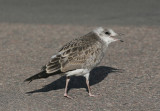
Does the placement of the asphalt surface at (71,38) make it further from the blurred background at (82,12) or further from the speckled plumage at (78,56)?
the speckled plumage at (78,56)

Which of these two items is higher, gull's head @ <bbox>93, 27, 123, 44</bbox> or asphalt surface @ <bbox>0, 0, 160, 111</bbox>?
gull's head @ <bbox>93, 27, 123, 44</bbox>

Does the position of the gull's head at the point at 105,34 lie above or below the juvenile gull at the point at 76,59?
above

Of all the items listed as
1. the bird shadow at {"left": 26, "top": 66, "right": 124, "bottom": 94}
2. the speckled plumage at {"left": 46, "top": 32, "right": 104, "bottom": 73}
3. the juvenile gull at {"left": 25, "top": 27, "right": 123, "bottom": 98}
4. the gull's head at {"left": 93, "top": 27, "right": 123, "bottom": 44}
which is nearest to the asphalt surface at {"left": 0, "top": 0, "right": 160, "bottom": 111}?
the bird shadow at {"left": 26, "top": 66, "right": 124, "bottom": 94}

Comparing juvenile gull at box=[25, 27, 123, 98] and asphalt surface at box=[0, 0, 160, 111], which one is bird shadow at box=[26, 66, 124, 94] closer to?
asphalt surface at box=[0, 0, 160, 111]

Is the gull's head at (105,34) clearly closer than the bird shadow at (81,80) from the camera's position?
Yes

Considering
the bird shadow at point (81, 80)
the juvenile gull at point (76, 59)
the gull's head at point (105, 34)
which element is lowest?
the bird shadow at point (81, 80)

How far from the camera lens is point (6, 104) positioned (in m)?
7.78

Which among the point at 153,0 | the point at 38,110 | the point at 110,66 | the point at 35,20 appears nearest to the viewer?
the point at 38,110

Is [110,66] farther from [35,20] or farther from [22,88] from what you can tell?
[35,20]

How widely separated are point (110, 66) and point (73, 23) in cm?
485

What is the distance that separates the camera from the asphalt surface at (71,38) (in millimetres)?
8012

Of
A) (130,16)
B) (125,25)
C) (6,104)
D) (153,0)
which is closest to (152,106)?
(6,104)

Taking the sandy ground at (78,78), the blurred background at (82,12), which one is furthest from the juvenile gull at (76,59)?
the blurred background at (82,12)

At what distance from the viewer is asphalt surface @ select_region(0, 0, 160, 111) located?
8.01m
